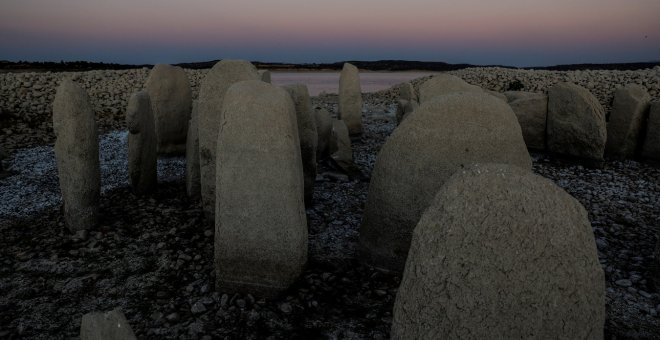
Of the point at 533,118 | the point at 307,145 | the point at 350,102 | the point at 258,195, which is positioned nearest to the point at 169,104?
the point at 307,145

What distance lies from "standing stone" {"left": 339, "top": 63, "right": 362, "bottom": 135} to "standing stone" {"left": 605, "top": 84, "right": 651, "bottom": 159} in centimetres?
559

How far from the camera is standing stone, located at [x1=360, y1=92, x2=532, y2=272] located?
3930 millimetres

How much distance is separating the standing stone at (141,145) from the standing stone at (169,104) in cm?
211

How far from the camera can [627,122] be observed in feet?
28.8

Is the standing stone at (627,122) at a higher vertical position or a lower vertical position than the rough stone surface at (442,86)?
lower

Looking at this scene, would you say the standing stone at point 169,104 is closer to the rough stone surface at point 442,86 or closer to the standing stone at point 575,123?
the rough stone surface at point 442,86

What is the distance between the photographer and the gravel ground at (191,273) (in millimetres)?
3545

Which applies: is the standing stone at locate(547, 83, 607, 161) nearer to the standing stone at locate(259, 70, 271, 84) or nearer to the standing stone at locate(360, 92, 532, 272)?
the standing stone at locate(360, 92, 532, 272)

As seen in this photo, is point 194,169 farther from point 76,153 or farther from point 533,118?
point 533,118

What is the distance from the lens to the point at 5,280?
4.25 metres

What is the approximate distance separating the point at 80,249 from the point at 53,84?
49.2ft

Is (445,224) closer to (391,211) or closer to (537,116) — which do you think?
(391,211)

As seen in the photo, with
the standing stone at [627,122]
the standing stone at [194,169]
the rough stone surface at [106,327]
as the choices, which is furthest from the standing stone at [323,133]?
the rough stone surface at [106,327]

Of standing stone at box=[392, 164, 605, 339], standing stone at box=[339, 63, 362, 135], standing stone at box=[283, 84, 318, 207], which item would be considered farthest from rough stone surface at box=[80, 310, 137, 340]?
standing stone at box=[339, 63, 362, 135]
